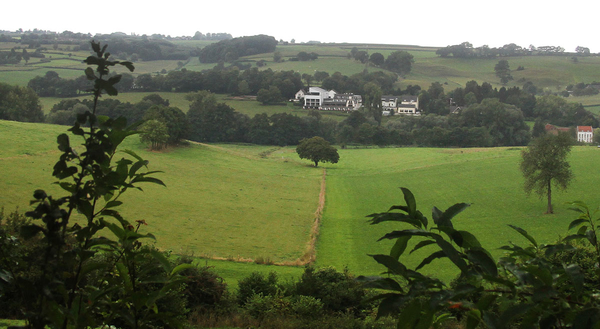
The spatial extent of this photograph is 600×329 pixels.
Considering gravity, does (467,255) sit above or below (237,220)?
above

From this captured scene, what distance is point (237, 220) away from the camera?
38.4 metres

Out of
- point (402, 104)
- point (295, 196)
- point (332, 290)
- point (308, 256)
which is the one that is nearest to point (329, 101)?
point (402, 104)

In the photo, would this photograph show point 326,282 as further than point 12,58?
No

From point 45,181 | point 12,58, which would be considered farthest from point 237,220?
point 12,58

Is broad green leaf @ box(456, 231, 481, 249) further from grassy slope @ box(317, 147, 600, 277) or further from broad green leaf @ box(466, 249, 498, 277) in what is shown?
grassy slope @ box(317, 147, 600, 277)

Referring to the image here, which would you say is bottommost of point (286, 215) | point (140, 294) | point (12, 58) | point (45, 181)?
point (286, 215)

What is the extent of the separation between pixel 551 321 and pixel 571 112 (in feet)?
423

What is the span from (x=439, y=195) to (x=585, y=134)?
6781 centimetres

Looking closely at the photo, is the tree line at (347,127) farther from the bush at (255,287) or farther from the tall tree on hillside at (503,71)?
the bush at (255,287)

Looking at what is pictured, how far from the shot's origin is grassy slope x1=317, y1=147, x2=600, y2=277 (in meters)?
34.4

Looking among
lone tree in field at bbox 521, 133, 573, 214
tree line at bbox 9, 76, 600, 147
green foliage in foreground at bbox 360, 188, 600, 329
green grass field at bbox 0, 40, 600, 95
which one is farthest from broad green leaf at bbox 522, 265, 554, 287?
green grass field at bbox 0, 40, 600, 95

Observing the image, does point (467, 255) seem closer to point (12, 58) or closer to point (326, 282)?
point (326, 282)

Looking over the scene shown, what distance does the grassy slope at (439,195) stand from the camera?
113 ft

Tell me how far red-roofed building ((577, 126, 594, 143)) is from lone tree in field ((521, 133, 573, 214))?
69.9 meters
